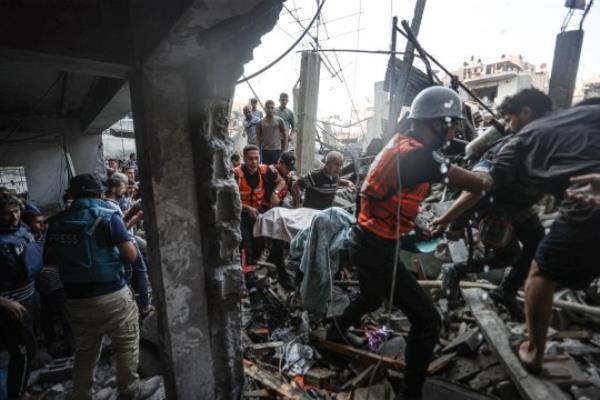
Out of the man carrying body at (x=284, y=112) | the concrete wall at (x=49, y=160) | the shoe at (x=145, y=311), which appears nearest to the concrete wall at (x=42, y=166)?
the concrete wall at (x=49, y=160)

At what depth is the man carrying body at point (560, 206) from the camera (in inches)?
78.6

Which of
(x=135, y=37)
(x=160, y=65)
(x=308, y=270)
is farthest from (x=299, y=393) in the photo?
(x=135, y=37)

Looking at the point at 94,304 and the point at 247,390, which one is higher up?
the point at 94,304

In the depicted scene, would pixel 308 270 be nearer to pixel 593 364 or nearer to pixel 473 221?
pixel 473 221

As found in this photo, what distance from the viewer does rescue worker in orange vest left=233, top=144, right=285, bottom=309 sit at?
4.93m

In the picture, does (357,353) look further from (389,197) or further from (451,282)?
(389,197)

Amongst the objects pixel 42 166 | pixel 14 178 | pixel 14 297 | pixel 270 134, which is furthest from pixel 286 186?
pixel 14 178

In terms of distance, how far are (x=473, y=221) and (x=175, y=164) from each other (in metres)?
3.17

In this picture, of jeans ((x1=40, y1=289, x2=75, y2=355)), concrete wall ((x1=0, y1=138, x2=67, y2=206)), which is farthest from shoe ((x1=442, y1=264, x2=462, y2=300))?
concrete wall ((x1=0, y1=138, x2=67, y2=206))

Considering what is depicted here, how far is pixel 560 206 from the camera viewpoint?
213cm

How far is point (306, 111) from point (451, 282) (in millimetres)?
Answer: 6438

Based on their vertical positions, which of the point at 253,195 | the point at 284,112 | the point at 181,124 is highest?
the point at 284,112

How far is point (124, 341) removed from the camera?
294cm

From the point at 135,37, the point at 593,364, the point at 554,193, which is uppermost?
the point at 135,37
